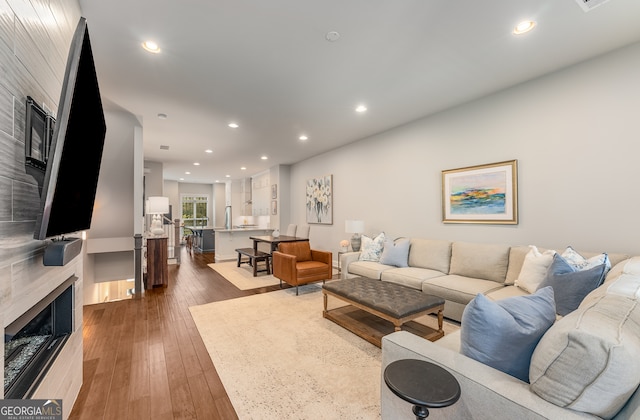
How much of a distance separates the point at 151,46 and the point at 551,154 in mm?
4251

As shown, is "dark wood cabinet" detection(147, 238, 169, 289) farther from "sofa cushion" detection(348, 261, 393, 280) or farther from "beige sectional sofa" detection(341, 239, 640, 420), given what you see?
"beige sectional sofa" detection(341, 239, 640, 420)

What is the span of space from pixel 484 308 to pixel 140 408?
2286mm

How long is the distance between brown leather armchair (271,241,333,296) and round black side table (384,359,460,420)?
10.2 ft

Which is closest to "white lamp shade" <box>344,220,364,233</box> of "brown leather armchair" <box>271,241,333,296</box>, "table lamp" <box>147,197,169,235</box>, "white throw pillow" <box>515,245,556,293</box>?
"brown leather armchair" <box>271,241,333,296</box>

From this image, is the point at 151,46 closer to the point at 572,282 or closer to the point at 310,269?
the point at 310,269

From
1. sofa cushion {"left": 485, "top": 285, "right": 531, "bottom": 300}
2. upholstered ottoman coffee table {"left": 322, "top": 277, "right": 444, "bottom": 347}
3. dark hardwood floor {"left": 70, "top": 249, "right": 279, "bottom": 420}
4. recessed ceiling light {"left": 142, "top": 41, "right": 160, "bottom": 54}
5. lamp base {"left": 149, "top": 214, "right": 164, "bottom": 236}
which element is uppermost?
recessed ceiling light {"left": 142, "top": 41, "right": 160, "bottom": 54}

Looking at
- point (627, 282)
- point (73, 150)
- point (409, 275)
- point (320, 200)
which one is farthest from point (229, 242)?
point (627, 282)

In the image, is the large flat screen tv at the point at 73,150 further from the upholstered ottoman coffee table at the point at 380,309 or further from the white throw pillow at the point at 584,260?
the white throw pillow at the point at 584,260

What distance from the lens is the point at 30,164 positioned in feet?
4.10

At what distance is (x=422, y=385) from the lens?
1.07m

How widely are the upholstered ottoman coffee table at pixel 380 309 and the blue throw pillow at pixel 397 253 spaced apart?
0.84 metres

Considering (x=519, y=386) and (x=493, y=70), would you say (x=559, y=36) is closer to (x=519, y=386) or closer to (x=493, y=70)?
(x=493, y=70)

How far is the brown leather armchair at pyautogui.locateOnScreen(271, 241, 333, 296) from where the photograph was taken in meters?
4.25

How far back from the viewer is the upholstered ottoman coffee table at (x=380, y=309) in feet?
8.38
